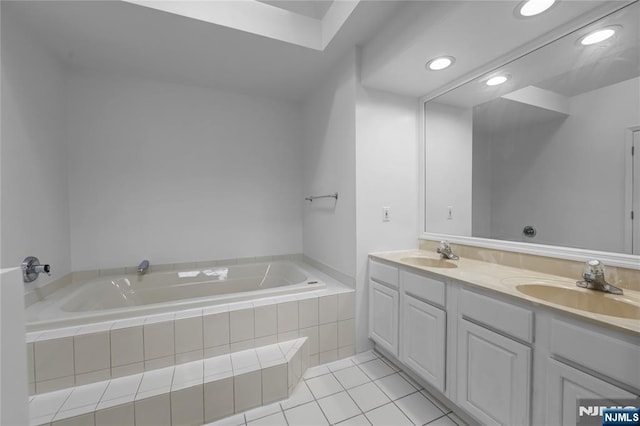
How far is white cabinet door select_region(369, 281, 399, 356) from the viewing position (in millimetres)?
1729

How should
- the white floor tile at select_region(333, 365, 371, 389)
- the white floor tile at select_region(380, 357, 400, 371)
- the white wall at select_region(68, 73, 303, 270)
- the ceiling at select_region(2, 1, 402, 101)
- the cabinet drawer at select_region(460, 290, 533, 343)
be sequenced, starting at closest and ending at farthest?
the cabinet drawer at select_region(460, 290, 533, 343) → the ceiling at select_region(2, 1, 402, 101) → the white floor tile at select_region(333, 365, 371, 389) → the white floor tile at select_region(380, 357, 400, 371) → the white wall at select_region(68, 73, 303, 270)

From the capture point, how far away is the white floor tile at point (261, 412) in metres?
1.41

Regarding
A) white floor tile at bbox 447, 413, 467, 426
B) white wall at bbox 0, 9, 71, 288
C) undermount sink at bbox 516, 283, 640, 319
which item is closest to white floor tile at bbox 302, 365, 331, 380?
white floor tile at bbox 447, 413, 467, 426

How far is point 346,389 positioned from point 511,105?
2.13 metres

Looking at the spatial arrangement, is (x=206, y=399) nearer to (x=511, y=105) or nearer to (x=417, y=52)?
(x=417, y=52)

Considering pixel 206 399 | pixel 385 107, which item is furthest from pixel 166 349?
pixel 385 107

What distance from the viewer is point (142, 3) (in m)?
1.51

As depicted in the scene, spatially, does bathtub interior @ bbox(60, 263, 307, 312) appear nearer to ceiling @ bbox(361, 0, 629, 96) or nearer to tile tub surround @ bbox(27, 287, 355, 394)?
tile tub surround @ bbox(27, 287, 355, 394)

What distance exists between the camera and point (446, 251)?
1829mm

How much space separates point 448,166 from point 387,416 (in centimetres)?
179

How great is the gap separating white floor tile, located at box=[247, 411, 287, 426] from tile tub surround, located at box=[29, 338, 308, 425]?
0.09 m

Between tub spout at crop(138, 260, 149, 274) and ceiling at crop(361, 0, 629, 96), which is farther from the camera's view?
tub spout at crop(138, 260, 149, 274)

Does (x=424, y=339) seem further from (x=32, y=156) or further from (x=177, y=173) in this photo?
(x=32, y=156)

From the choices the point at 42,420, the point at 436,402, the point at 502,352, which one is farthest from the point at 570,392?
the point at 42,420
